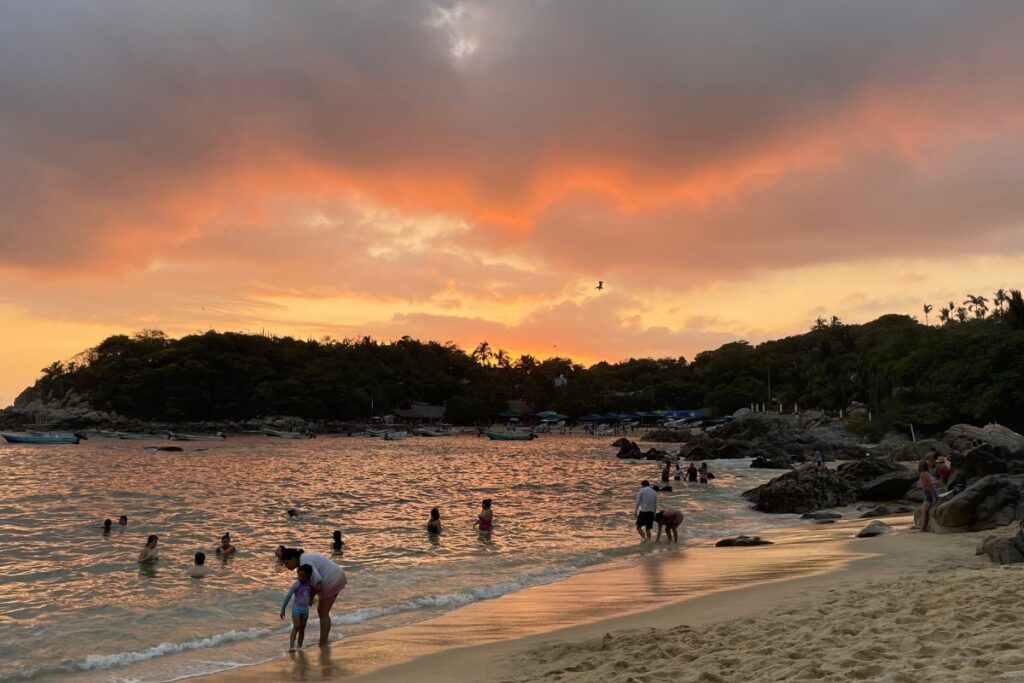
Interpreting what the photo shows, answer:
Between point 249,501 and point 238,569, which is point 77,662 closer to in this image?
point 238,569

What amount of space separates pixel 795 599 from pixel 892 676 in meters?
5.28

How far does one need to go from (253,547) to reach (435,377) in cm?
14216

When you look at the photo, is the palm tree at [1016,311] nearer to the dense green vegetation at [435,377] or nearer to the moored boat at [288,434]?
the dense green vegetation at [435,377]

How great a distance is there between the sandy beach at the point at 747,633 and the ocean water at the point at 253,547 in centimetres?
172

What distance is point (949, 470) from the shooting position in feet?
93.6

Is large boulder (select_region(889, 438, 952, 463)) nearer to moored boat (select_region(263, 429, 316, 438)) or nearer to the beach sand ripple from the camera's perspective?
the beach sand ripple

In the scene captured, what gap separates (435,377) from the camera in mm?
163500

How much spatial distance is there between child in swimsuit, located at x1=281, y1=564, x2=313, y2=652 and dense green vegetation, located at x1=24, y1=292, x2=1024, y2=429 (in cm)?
8873

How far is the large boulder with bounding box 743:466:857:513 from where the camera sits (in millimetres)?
29062

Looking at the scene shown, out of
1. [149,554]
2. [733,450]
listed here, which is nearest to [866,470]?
[149,554]

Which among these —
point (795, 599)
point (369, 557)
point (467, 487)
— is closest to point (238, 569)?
point (369, 557)

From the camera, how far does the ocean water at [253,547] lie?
12383 mm

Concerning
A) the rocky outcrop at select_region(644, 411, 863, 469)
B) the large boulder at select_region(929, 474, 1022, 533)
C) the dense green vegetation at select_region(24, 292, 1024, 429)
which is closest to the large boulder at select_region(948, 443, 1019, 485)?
the large boulder at select_region(929, 474, 1022, 533)

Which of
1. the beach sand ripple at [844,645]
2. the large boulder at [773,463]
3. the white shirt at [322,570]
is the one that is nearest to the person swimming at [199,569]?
the white shirt at [322,570]
